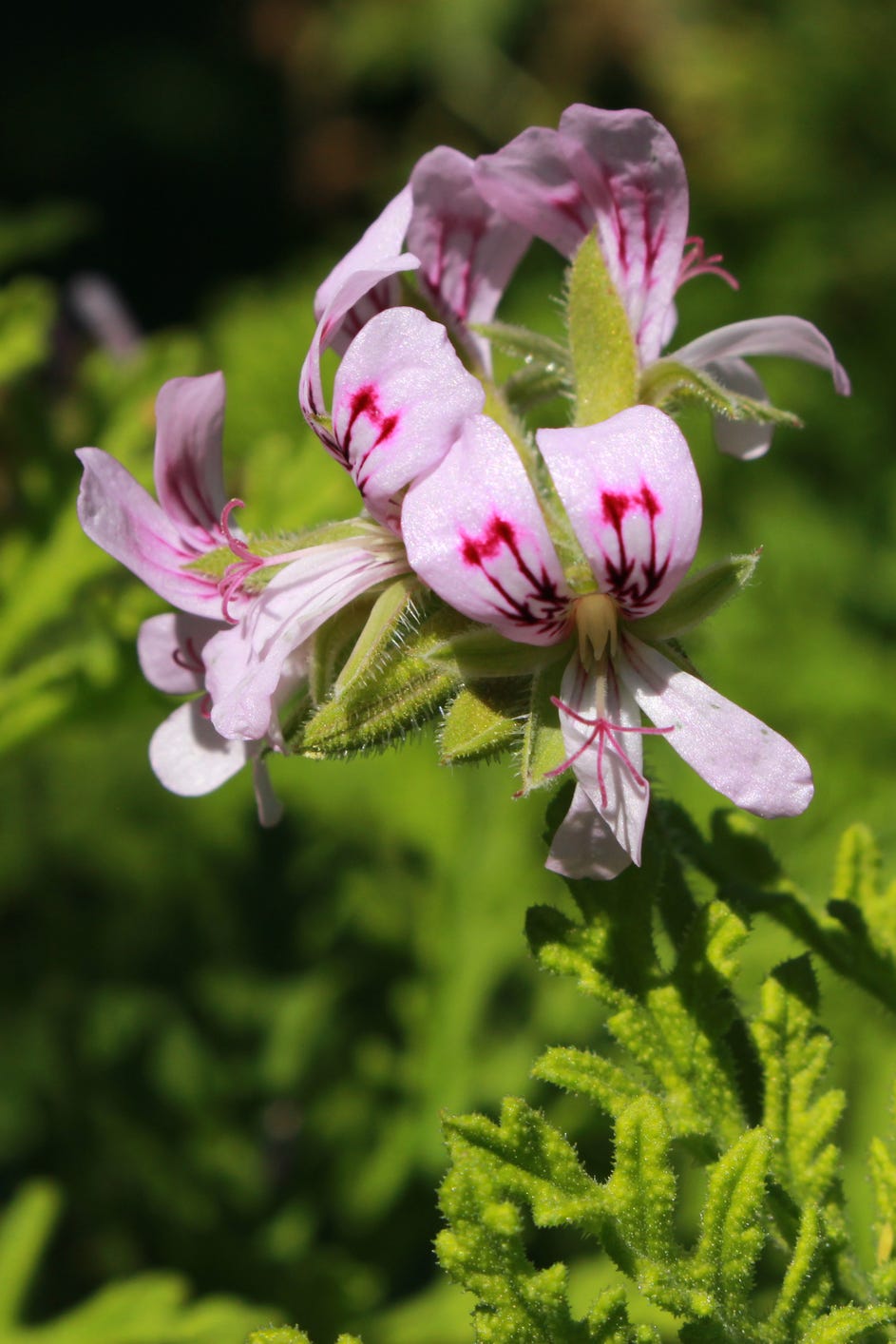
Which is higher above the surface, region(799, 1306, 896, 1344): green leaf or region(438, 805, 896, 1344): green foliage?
region(438, 805, 896, 1344): green foliage

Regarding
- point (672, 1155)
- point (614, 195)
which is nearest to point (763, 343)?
point (614, 195)

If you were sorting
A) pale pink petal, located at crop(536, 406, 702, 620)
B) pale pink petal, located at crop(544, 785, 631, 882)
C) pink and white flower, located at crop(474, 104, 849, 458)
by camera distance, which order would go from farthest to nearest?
pink and white flower, located at crop(474, 104, 849, 458) < pale pink petal, located at crop(544, 785, 631, 882) < pale pink petal, located at crop(536, 406, 702, 620)

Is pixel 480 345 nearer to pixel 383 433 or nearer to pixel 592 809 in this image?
pixel 383 433

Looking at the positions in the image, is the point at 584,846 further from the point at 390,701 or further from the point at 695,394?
the point at 695,394

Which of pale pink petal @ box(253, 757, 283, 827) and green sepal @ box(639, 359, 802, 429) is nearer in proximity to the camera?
green sepal @ box(639, 359, 802, 429)

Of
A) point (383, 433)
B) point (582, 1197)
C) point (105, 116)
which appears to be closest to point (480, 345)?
point (383, 433)

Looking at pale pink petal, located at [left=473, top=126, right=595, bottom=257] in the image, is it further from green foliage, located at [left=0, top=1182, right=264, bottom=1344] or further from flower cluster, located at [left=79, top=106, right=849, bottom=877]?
green foliage, located at [left=0, top=1182, right=264, bottom=1344]

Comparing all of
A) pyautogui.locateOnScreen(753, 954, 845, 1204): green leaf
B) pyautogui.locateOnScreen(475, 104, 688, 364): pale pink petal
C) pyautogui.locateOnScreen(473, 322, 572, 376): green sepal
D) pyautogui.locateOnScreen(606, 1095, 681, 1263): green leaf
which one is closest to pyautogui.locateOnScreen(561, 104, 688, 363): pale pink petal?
pyautogui.locateOnScreen(475, 104, 688, 364): pale pink petal

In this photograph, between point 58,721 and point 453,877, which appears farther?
point 453,877

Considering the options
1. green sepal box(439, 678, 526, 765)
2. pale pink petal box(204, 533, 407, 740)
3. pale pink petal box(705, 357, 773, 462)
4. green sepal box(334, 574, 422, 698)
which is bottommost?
green sepal box(439, 678, 526, 765)
